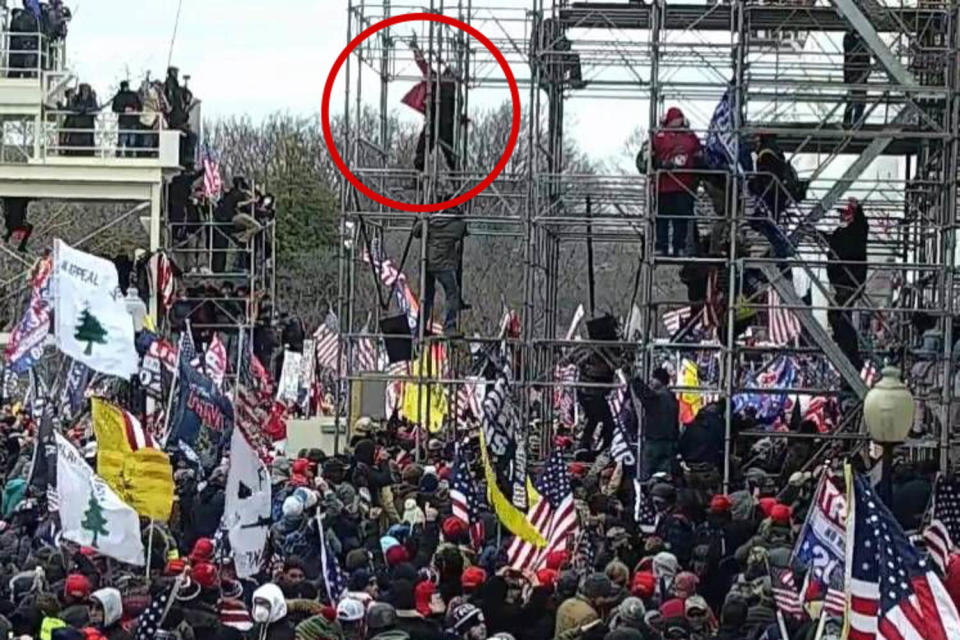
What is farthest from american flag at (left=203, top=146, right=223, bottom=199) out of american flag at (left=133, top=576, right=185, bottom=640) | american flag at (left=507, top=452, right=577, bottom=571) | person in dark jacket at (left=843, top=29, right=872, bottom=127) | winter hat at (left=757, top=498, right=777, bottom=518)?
american flag at (left=133, top=576, right=185, bottom=640)

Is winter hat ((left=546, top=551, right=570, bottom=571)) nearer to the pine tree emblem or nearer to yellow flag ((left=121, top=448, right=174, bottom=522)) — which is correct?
yellow flag ((left=121, top=448, right=174, bottom=522))

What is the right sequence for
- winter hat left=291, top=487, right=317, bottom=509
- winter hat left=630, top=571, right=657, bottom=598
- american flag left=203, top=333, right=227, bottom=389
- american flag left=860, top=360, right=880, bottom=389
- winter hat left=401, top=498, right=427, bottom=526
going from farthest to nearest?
american flag left=203, top=333, right=227, bottom=389 → american flag left=860, top=360, right=880, bottom=389 → winter hat left=401, top=498, right=427, bottom=526 → winter hat left=291, top=487, right=317, bottom=509 → winter hat left=630, top=571, right=657, bottom=598

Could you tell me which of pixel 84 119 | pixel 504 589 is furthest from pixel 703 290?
pixel 84 119

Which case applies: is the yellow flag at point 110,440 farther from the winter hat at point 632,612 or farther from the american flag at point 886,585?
the american flag at point 886,585

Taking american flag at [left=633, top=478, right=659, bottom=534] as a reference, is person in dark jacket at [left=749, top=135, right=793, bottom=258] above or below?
above

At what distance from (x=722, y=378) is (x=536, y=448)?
3.92 metres

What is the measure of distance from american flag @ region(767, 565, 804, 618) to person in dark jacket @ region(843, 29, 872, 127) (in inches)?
370

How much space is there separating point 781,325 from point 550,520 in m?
9.72

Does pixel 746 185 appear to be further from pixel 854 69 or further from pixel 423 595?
pixel 423 595

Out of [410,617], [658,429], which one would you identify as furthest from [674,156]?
[410,617]

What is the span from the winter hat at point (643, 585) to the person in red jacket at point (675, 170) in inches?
326

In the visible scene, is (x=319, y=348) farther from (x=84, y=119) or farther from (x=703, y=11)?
(x=703, y=11)

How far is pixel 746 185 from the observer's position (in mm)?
22422

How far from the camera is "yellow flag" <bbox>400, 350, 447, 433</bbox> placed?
2656 cm
